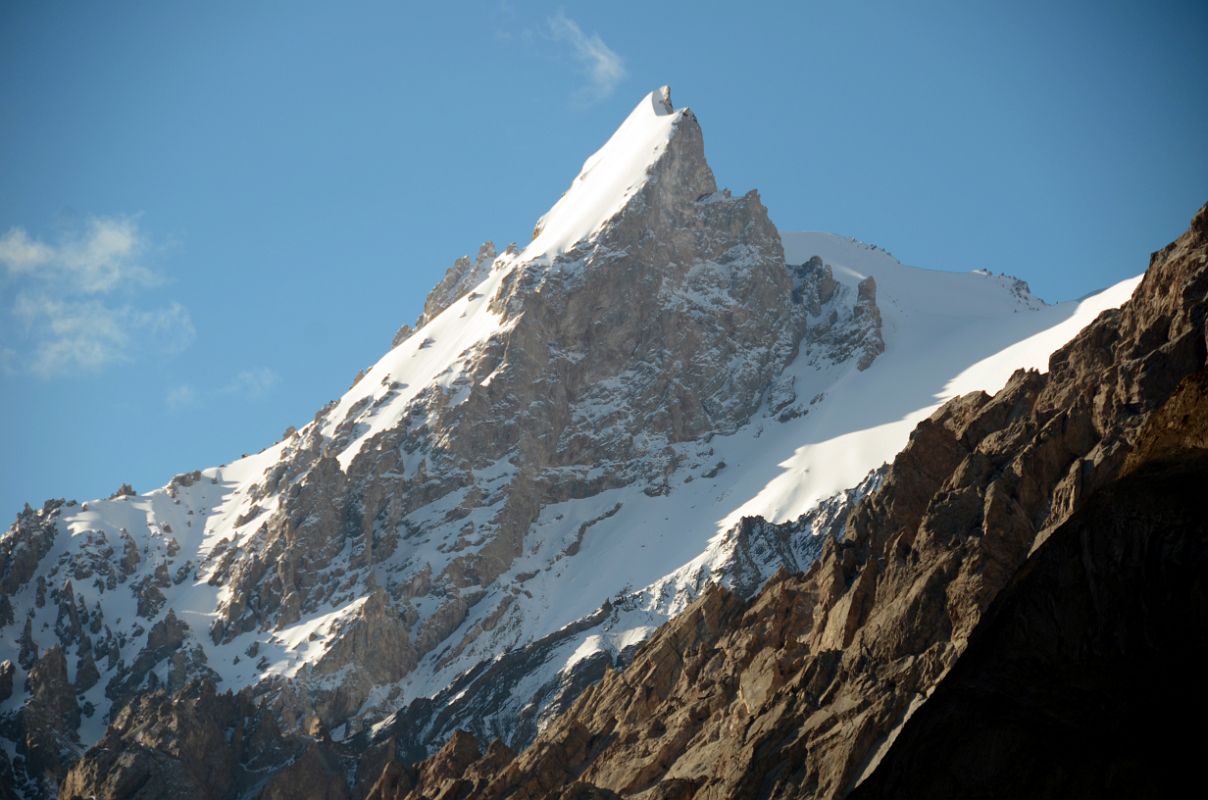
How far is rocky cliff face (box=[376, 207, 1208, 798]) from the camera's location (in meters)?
23.2

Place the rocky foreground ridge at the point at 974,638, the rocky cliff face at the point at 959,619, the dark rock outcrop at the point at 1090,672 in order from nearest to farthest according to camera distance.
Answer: the dark rock outcrop at the point at 1090,672 → the rocky foreground ridge at the point at 974,638 → the rocky cliff face at the point at 959,619

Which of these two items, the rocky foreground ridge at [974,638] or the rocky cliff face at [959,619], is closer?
the rocky foreground ridge at [974,638]

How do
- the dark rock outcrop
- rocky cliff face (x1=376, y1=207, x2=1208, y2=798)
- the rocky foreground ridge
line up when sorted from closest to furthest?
1. the dark rock outcrop
2. the rocky foreground ridge
3. rocky cliff face (x1=376, y1=207, x2=1208, y2=798)

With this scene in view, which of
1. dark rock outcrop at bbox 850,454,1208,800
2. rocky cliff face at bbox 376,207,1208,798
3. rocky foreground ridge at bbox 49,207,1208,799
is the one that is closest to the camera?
dark rock outcrop at bbox 850,454,1208,800

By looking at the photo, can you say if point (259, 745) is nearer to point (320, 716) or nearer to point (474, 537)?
point (320, 716)

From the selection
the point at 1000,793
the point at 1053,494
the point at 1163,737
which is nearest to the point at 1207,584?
the point at 1163,737

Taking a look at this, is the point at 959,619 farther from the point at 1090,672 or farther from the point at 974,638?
the point at 1090,672

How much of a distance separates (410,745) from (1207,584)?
139976 mm

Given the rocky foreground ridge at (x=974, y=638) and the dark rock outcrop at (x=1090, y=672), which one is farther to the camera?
the rocky foreground ridge at (x=974, y=638)

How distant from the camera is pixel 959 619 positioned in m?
61.5

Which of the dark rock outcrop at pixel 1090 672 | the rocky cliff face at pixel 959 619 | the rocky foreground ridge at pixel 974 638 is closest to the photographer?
the dark rock outcrop at pixel 1090 672

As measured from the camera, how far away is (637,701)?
9694 centimetres

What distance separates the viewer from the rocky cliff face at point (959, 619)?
23219 millimetres

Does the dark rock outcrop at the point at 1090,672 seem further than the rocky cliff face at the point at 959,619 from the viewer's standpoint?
No
